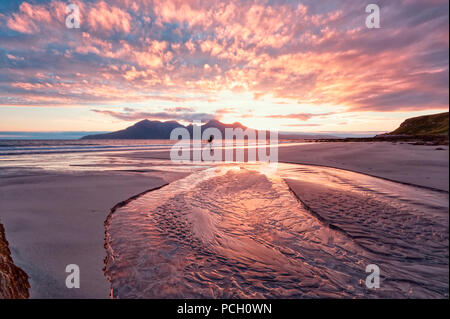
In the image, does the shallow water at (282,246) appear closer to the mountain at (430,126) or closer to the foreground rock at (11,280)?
the mountain at (430,126)

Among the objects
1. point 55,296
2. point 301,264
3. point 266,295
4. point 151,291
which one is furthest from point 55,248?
point 301,264

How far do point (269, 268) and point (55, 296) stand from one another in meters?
3.04

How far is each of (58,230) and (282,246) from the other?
4.80 meters

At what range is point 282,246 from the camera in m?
3.80

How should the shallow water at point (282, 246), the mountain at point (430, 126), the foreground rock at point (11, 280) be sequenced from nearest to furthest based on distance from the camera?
the mountain at point (430, 126), the foreground rock at point (11, 280), the shallow water at point (282, 246)

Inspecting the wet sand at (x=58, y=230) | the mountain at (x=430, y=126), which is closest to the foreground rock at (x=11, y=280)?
the wet sand at (x=58, y=230)

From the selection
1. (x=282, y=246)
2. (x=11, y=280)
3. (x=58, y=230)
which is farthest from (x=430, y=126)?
(x=58, y=230)

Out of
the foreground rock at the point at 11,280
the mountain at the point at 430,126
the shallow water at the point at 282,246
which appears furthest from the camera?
the shallow water at the point at 282,246

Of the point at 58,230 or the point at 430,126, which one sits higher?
the point at 430,126

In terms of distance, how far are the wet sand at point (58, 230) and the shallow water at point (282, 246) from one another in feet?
0.97

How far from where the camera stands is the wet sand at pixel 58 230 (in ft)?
9.04

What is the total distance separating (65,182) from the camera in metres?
8.52

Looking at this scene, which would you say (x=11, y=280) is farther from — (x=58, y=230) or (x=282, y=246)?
(x=282, y=246)
